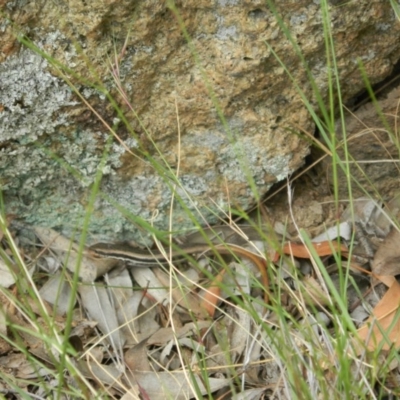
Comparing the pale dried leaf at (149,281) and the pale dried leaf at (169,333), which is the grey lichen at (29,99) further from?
the pale dried leaf at (169,333)

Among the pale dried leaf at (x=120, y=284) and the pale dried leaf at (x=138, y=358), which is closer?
the pale dried leaf at (x=138, y=358)

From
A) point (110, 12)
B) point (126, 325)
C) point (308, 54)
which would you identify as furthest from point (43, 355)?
point (308, 54)

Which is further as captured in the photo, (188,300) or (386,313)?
(188,300)

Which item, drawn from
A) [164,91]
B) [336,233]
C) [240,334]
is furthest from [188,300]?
[164,91]

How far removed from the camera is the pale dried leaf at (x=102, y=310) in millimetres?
2465

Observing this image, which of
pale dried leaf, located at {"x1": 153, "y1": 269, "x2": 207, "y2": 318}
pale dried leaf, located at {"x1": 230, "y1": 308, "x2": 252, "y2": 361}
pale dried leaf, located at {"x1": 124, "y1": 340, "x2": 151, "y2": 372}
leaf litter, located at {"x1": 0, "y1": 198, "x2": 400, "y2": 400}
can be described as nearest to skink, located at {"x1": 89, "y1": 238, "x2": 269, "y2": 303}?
leaf litter, located at {"x1": 0, "y1": 198, "x2": 400, "y2": 400}

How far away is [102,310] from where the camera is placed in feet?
8.29

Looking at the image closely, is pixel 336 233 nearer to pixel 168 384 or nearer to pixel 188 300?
pixel 188 300

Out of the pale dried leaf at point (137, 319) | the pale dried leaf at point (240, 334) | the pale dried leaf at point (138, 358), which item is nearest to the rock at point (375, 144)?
A: the pale dried leaf at point (240, 334)

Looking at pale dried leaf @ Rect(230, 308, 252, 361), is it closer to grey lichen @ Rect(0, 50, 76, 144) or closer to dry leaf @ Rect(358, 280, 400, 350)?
dry leaf @ Rect(358, 280, 400, 350)

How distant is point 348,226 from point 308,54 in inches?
28.1

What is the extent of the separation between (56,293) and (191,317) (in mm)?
560

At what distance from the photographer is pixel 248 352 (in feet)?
7.55

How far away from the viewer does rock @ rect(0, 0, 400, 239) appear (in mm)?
2203
